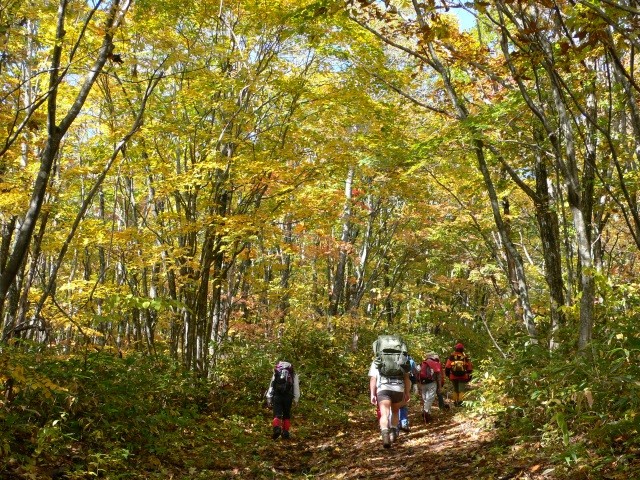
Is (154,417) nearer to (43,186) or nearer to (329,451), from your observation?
(329,451)

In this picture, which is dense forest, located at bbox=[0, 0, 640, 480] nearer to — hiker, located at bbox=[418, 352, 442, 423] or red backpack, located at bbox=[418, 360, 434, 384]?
hiker, located at bbox=[418, 352, 442, 423]

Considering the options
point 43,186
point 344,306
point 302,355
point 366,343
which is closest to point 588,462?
point 43,186

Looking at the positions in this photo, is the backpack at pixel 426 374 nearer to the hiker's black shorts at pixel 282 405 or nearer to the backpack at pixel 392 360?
the hiker's black shorts at pixel 282 405

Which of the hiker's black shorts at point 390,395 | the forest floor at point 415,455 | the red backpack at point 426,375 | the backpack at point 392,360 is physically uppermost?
the backpack at point 392,360

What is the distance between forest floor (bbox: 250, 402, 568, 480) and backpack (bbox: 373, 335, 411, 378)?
1.00m

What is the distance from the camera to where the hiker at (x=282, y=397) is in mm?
8734

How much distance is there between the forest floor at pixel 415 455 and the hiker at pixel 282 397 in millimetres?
228

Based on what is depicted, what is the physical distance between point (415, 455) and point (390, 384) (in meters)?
0.98

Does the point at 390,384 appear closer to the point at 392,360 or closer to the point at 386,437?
the point at 392,360

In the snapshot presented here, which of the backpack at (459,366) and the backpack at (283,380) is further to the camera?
the backpack at (459,366)

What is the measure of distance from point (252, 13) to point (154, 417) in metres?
7.47

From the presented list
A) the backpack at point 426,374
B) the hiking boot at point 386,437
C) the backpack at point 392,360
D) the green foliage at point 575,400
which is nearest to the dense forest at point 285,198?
the green foliage at point 575,400

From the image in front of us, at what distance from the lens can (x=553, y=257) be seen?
9.41 m

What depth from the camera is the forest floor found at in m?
4.95
